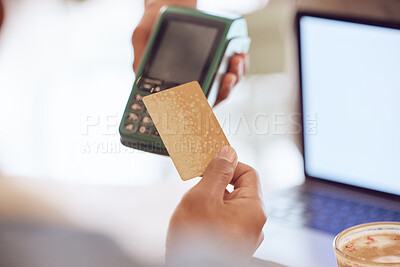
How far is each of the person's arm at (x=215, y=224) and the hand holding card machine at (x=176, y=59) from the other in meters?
0.17

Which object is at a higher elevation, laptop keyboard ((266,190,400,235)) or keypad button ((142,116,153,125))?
keypad button ((142,116,153,125))

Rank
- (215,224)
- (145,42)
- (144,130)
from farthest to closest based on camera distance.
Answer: (145,42)
(144,130)
(215,224)

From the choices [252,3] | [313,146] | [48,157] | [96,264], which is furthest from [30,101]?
[252,3]

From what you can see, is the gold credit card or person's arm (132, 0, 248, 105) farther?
person's arm (132, 0, 248, 105)

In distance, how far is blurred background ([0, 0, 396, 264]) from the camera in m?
0.70

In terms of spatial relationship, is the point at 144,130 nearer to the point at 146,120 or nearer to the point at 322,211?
the point at 146,120

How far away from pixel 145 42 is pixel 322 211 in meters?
0.40

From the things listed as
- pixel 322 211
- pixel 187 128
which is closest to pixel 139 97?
pixel 187 128

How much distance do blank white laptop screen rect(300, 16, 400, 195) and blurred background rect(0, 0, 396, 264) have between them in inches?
2.1

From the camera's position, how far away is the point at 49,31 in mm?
936

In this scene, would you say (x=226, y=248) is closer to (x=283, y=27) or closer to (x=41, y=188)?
(x=41, y=188)

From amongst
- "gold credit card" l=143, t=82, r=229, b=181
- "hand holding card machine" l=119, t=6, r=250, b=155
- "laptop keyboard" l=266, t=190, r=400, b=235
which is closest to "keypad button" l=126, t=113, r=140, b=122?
"hand holding card machine" l=119, t=6, r=250, b=155

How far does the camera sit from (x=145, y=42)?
776 mm

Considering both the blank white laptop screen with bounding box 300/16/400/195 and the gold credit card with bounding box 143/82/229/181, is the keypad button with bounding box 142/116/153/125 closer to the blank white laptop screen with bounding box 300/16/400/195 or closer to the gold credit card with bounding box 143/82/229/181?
the gold credit card with bounding box 143/82/229/181
